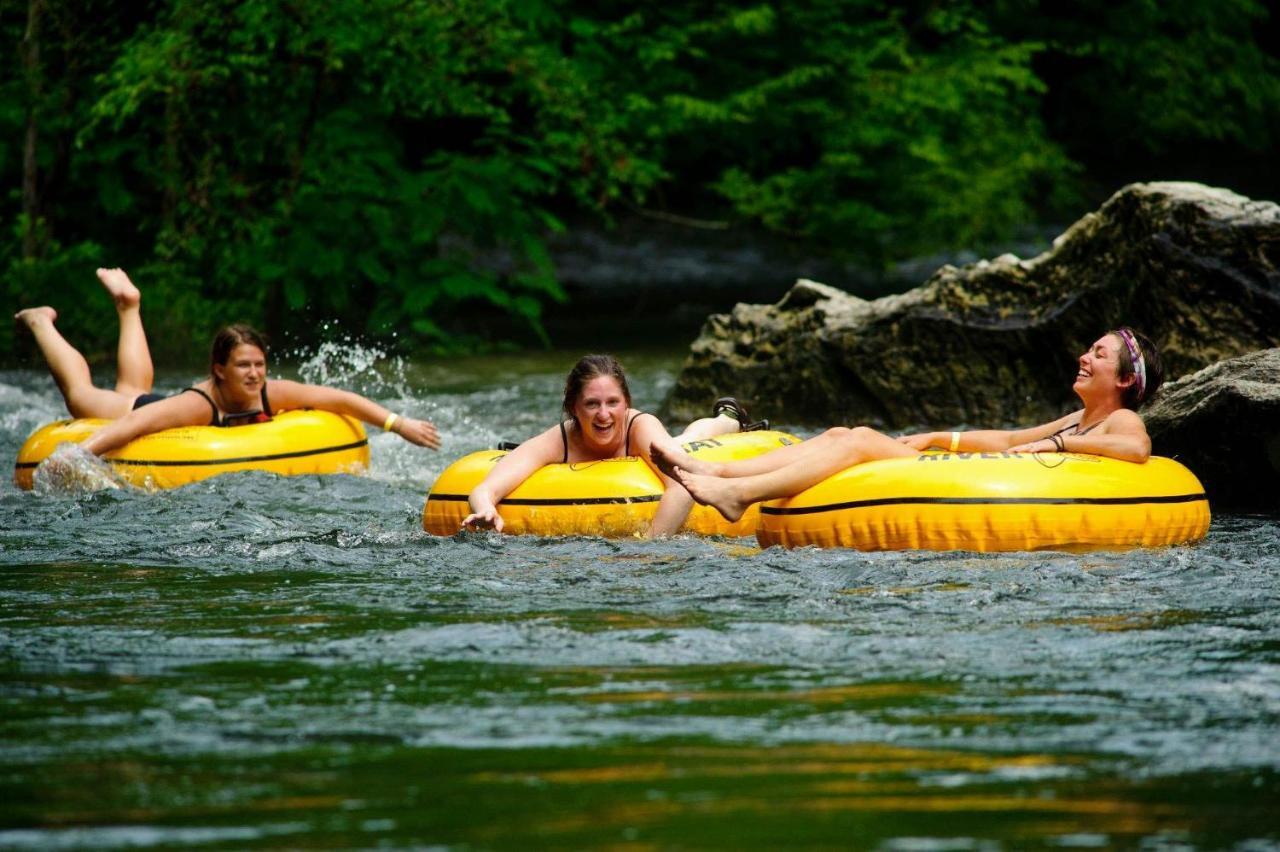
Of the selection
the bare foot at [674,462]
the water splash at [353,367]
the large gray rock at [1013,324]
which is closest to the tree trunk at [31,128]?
the water splash at [353,367]

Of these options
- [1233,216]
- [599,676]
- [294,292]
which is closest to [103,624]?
[599,676]

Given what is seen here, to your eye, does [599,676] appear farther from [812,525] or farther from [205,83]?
[205,83]

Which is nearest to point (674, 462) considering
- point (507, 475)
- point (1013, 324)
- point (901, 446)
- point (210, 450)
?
point (507, 475)

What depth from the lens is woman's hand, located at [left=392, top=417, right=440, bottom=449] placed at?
9.37 m

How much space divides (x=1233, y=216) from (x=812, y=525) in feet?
16.7

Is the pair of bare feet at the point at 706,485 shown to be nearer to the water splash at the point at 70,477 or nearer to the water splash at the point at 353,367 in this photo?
the water splash at the point at 70,477

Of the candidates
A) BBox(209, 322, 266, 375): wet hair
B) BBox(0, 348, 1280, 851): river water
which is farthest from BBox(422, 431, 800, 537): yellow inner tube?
BBox(209, 322, 266, 375): wet hair

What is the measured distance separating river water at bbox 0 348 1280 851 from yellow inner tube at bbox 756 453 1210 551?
0.55ft

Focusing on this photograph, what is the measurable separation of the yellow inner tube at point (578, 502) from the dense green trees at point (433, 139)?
10.1 m

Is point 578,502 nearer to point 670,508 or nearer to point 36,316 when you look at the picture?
point 670,508

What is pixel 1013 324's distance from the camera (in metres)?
11.7

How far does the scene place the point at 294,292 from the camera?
17125 mm

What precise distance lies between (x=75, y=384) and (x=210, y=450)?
1.53m

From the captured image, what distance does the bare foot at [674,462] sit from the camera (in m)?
6.85
